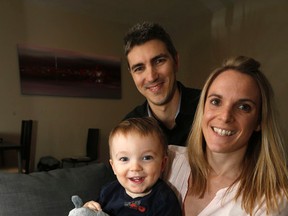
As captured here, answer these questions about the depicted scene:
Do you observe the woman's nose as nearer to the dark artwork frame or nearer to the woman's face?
the woman's face

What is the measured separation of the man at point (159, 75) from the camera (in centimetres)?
169

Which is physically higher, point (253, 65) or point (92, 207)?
point (253, 65)

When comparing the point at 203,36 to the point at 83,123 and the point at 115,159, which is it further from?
the point at 115,159

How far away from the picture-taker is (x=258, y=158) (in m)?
1.12

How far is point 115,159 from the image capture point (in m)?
1.16

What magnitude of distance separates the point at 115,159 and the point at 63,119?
3.54 metres

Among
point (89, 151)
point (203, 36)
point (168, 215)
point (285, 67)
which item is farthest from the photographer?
point (203, 36)

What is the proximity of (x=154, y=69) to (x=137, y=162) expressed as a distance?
764 mm

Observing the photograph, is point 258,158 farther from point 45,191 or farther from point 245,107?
point 45,191

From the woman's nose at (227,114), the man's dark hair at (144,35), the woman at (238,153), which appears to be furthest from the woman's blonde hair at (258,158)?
the man's dark hair at (144,35)

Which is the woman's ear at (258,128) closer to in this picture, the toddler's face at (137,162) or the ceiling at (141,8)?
the toddler's face at (137,162)

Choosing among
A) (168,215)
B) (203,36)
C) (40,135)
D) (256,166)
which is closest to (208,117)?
(256,166)

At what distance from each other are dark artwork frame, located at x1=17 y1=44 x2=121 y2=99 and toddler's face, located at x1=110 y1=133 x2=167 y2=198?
3465 millimetres

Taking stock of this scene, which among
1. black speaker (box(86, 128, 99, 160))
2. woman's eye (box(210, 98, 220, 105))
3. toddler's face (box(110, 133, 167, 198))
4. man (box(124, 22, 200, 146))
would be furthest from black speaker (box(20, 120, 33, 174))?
woman's eye (box(210, 98, 220, 105))
